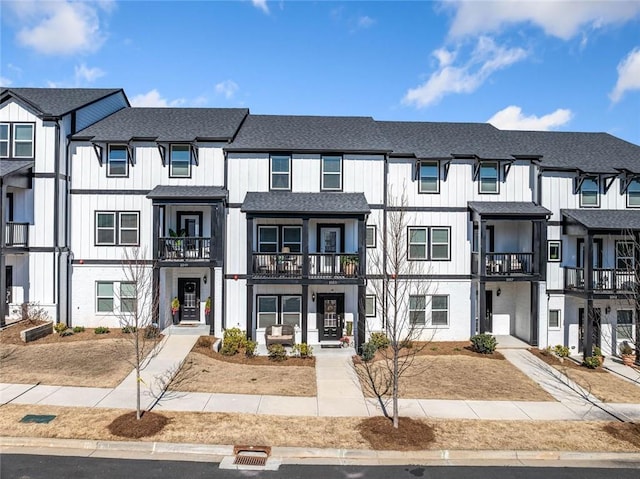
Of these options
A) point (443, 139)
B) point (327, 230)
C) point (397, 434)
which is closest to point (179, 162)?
point (327, 230)

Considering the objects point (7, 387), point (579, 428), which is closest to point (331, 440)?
point (579, 428)

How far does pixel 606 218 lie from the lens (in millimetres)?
18891

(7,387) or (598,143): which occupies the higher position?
(598,143)

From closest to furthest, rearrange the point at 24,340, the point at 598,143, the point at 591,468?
the point at 591,468 → the point at 24,340 → the point at 598,143

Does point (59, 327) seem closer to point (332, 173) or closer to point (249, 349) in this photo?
point (249, 349)

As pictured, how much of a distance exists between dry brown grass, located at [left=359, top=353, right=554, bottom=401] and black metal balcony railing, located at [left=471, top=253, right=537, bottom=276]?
421 cm

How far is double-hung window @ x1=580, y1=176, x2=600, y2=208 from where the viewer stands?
64.9 feet

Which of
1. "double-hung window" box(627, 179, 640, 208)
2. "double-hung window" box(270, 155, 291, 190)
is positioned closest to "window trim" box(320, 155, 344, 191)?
"double-hung window" box(270, 155, 291, 190)

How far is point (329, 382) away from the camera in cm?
1394

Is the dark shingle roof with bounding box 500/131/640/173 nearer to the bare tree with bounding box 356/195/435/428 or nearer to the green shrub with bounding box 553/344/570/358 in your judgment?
the bare tree with bounding box 356/195/435/428

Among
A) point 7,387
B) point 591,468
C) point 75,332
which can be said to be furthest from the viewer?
point 75,332

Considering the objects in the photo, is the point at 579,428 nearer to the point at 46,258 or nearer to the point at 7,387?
the point at 7,387

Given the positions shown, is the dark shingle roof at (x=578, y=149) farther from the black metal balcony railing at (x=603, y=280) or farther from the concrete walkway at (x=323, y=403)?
the concrete walkway at (x=323, y=403)

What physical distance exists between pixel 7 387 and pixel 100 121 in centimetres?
1372
